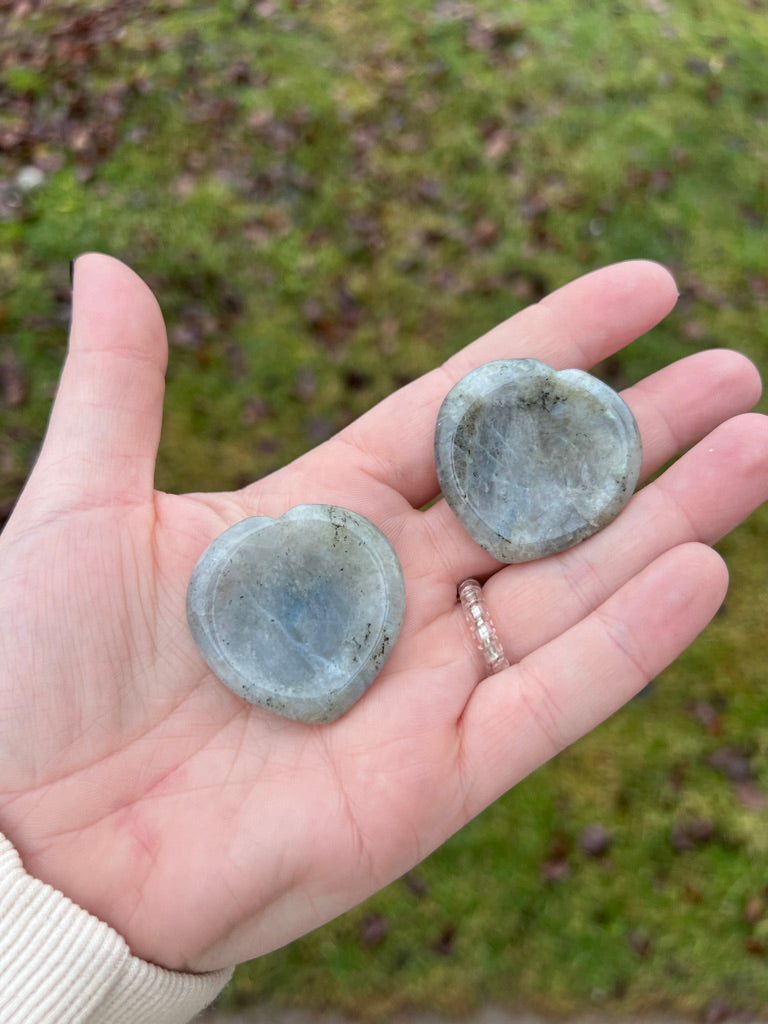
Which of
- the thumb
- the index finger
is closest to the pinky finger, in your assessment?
the index finger

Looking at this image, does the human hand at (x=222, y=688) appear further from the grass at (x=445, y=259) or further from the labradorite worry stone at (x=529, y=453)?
the grass at (x=445, y=259)

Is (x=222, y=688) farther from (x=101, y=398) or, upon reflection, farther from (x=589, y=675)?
(x=589, y=675)

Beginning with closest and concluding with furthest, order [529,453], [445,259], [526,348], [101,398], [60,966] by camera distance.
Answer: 1. [60,966]
2. [101,398]
3. [529,453]
4. [526,348]
5. [445,259]

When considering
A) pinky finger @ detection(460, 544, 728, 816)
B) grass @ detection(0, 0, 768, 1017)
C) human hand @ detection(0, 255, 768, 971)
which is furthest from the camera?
grass @ detection(0, 0, 768, 1017)

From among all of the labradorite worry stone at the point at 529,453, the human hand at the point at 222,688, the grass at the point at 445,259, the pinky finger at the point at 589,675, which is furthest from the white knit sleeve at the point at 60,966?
the labradorite worry stone at the point at 529,453

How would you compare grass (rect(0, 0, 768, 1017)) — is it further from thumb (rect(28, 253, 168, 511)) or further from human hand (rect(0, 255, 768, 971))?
thumb (rect(28, 253, 168, 511))

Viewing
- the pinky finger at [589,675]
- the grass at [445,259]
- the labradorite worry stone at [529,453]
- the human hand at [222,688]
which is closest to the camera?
the human hand at [222,688]

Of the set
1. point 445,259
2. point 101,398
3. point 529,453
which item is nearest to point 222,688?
point 101,398
